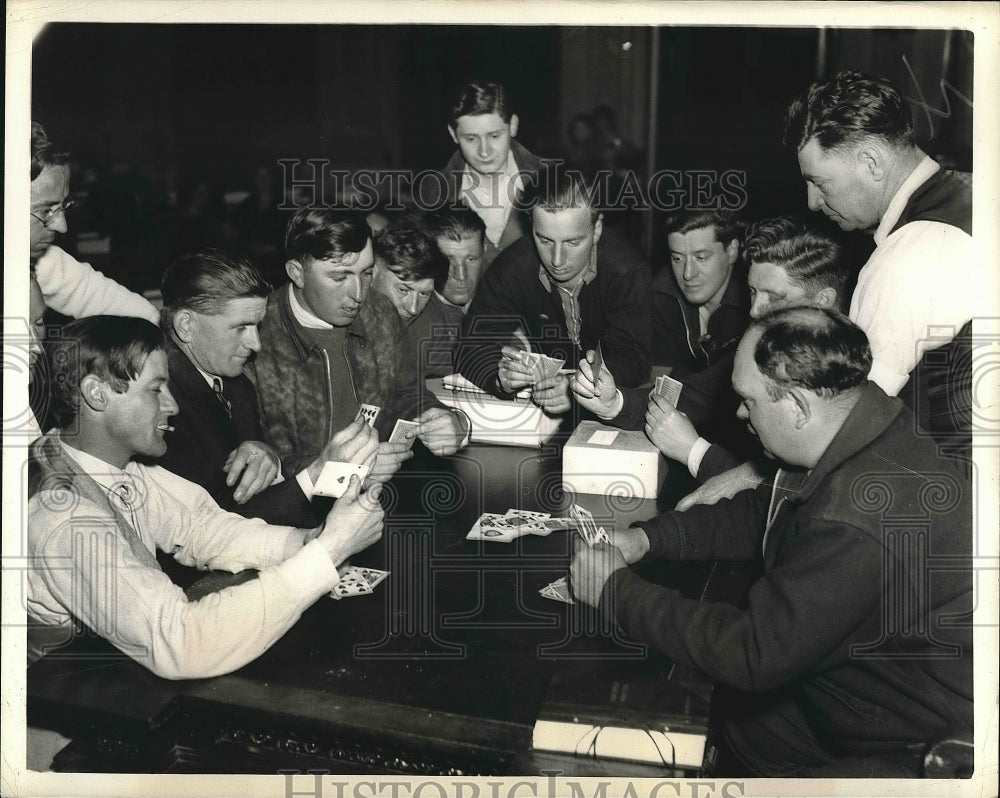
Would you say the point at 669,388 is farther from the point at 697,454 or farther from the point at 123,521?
the point at 123,521

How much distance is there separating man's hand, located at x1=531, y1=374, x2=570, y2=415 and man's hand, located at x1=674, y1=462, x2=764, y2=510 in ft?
1.73

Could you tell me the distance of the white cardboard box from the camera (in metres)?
3.47

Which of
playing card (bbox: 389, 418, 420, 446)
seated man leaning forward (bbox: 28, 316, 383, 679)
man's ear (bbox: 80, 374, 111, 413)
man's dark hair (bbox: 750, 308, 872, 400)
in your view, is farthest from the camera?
playing card (bbox: 389, 418, 420, 446)

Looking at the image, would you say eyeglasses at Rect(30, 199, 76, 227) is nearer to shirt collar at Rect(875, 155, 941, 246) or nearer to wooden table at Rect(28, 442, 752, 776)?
wooden table at Rect(28, 442, 752, 776)

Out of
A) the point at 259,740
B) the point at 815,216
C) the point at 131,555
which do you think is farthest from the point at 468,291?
the point at 259,740

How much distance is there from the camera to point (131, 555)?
9.96ft

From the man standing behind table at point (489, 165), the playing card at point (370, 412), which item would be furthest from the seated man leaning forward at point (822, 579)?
the man standing behind table at point (489, 165)

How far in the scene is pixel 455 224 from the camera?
11.5 ft

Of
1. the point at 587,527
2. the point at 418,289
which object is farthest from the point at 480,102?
the point at 587,527

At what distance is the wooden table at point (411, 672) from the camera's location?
262cm

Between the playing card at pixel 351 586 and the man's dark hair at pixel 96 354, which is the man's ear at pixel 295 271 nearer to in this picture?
the man's dark hair at pixel 96 354

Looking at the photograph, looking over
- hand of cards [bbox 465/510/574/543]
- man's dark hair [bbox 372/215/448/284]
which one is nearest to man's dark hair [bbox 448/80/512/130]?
man's dark hair [bbox 372/215/448/284]

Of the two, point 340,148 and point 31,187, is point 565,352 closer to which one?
point 340,148

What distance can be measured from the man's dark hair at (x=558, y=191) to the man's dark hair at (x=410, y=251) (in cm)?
35
